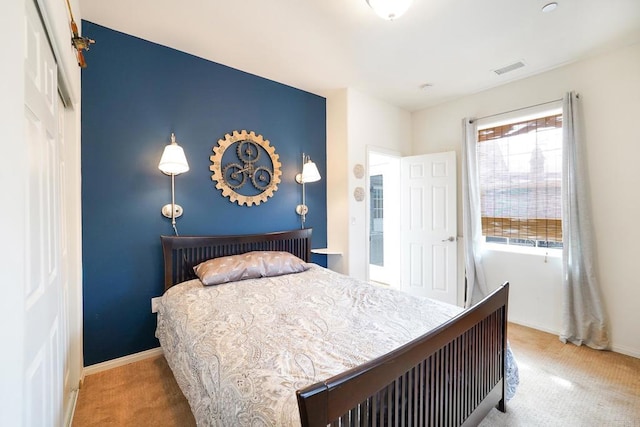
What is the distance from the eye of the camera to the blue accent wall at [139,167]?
7.57 ft

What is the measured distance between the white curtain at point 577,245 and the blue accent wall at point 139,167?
3.23 m

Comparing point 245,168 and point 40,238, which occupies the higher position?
point 245,168

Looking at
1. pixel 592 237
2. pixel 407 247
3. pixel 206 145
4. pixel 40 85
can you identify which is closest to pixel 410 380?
pixel 40 85

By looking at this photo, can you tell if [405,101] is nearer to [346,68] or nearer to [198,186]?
[346,68]

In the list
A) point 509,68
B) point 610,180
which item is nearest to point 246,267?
point 509,68

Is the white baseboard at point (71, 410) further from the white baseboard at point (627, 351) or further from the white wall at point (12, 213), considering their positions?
the white baseboard at point (627, 351)

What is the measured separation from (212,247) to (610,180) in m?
3.89

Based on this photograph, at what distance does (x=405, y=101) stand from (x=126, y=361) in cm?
433

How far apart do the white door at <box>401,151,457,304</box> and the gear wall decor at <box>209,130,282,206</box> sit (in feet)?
6.65

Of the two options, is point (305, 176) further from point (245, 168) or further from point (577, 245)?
point (577, 245)

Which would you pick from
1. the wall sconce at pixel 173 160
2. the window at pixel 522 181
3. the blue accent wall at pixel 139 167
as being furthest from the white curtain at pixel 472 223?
the wall sconce at pixel 173 160

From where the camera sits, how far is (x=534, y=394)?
2.03m

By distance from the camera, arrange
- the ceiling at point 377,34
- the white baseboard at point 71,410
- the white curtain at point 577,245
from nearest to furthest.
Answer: the white baseboard at point 71,410
the ceiling at point 377,34
the white curtain at point 577,245

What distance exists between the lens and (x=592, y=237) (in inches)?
108
